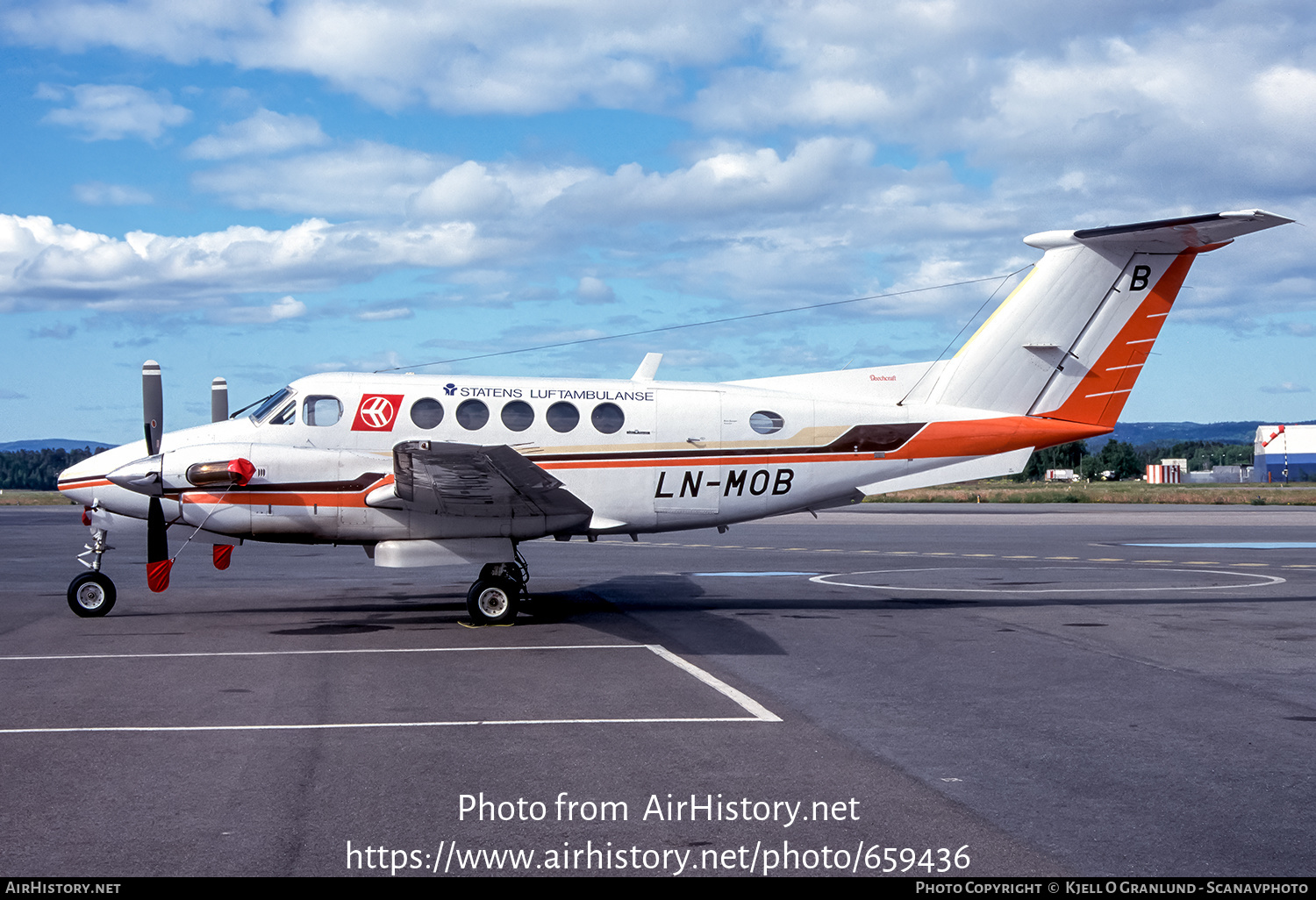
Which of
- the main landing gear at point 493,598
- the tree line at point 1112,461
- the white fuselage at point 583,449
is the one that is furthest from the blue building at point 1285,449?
the main landing gear at point 493,598

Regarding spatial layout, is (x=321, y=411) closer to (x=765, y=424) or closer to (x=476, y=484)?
(x=476, y=484)

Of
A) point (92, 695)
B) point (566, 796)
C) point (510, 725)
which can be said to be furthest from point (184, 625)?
point (566, 796)

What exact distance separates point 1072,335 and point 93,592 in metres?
14.2

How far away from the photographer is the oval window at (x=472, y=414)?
1468 cm

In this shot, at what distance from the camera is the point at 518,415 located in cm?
1480

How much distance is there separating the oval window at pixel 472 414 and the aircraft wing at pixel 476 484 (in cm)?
107

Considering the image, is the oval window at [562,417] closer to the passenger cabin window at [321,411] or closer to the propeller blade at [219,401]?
the passenger cabin window at [321,411]

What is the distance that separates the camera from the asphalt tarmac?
5465 millimetres

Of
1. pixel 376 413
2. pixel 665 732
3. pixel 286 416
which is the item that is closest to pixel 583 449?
pixel 376 413

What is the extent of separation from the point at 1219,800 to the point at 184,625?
39.5 ft

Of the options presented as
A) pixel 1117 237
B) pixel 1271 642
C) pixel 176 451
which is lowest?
pixel 1271 642

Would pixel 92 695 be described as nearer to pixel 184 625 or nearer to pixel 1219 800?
pixel 184 625

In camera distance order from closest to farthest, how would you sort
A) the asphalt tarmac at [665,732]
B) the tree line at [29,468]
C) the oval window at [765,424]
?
the asphalt tarmac at [665,732] → the oval window at [765,424] → the tree line at [29,468]

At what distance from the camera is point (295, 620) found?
14.4m
